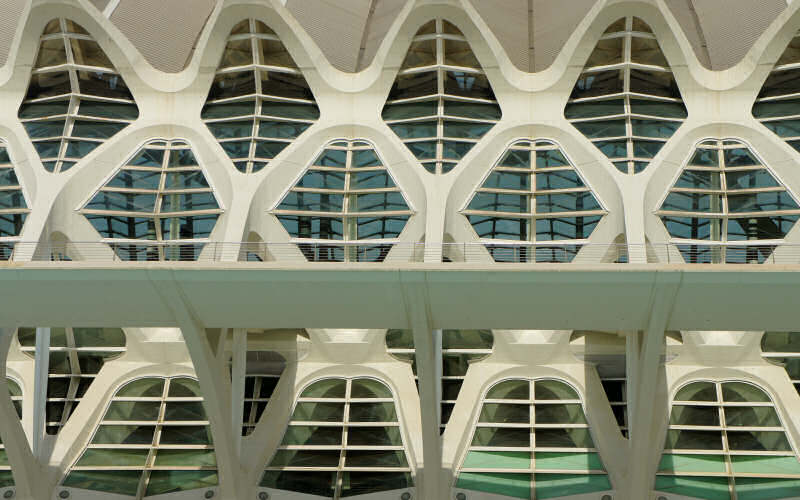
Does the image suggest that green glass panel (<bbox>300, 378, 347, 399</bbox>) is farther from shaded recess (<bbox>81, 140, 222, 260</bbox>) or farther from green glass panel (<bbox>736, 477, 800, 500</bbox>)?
green glass panel (<bbox>736, 477, 800, 500</bbox>)

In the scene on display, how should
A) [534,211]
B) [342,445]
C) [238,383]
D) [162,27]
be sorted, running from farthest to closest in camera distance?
[162,27] < [534,211] < [342,445] < [238,383]

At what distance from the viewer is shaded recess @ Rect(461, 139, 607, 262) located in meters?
27.9

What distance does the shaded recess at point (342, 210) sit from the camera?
28.2m

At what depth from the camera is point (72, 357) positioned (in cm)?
2844

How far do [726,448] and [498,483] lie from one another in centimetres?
605

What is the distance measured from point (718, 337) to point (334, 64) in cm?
1412

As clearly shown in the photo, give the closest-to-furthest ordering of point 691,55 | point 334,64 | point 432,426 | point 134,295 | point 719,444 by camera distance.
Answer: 1. point 134,295
2. point 432,426
3. point 719,444
4. point 691,55
5. point 334,64

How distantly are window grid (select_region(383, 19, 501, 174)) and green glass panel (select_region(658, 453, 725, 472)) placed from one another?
1002 cm

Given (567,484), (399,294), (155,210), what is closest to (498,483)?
(567,484)

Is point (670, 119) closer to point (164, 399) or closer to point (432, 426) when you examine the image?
point (432, 426)

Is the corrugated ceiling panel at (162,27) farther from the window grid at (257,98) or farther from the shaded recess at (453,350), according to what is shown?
the shaded recess at (453,350)

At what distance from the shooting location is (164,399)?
2792 centimetres

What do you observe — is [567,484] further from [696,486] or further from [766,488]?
[766,488]

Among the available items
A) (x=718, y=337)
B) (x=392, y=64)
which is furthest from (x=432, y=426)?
(x=392, y=64)
